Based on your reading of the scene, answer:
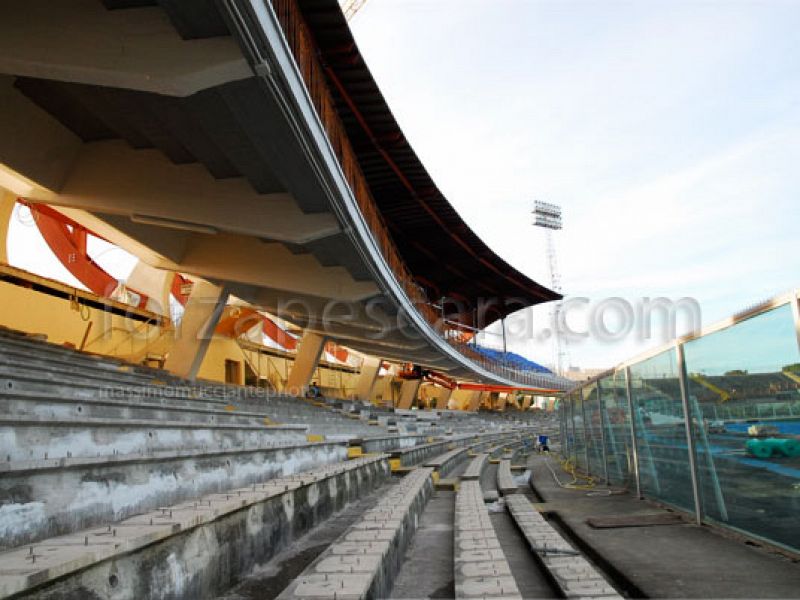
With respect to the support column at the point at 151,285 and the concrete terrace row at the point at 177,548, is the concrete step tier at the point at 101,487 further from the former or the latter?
the support column at the point at 151,285

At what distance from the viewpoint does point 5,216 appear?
1322 centimetres

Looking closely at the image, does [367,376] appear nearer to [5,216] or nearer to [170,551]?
[5,216]

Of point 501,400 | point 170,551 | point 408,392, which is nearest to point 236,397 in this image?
point 170,551

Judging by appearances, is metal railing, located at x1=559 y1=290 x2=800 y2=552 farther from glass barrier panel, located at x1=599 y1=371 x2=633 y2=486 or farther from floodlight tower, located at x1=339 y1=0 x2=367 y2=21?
floodlight tower, located at x1=339 y1=0 x2=367 y2=21

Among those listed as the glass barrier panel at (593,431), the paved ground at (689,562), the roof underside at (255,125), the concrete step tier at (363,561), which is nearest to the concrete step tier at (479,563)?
the concrete step tier at (363,561)

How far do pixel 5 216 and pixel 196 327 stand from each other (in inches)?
181

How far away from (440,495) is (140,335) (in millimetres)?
13389

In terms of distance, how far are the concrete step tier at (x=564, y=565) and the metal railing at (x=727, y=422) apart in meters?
1.27

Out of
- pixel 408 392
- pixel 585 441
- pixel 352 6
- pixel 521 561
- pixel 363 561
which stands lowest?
pixel 521 561

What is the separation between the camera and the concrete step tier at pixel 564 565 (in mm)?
3062

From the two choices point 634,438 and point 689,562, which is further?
point 634,438

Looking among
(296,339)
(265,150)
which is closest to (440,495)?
(265,150)

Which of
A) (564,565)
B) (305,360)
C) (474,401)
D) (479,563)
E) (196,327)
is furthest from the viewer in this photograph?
(474,401)

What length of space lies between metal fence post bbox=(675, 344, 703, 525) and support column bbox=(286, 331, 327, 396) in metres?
18.3
